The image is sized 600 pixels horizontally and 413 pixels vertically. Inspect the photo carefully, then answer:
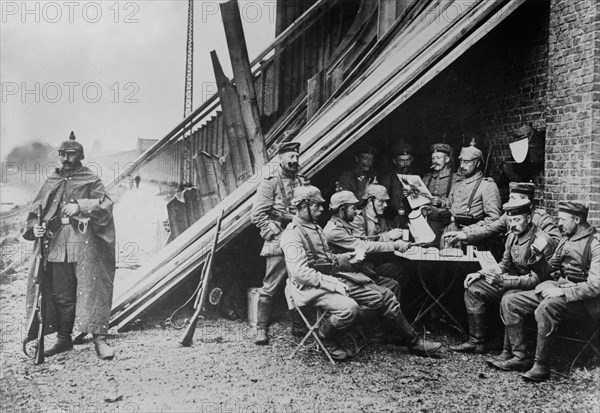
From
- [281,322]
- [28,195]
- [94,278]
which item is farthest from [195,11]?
[281,322]

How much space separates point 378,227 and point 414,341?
4.27 ft

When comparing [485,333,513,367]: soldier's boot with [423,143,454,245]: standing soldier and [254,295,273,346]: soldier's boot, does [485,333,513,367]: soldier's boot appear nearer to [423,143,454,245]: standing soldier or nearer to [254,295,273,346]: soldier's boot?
[423,143,454,245]: standing soldier

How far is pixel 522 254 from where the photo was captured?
16.9 ft

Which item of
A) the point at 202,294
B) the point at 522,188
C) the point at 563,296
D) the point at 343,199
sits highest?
the point at 522,188

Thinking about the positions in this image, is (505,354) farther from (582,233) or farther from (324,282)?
(324,282)

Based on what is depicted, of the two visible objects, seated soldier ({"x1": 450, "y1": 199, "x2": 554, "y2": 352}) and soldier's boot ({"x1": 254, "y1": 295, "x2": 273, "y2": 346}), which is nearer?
seated soldier ({"x1": 450, "y1": 199, "x2": 554, "y2": 352})

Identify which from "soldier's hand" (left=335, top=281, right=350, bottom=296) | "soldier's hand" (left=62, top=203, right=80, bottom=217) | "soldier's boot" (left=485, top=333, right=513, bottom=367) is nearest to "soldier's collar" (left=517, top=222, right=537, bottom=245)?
"soldier's boot" (left=485, top=333, right=513, bottom=367)

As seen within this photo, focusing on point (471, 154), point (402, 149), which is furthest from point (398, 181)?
point (471, 154)

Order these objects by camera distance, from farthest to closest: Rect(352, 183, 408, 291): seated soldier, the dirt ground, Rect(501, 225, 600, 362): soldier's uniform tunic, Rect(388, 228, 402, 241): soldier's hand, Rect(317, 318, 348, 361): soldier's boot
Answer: Rect(352, 183, 408, 291): seated soldier < Rect(388, 228, 402, 241): soldier's hand < Rect(317, 318, 348, 361): soldier's boot < Rect(501, 225, 600, 362): soldier's uniform tunic < the dirt ground

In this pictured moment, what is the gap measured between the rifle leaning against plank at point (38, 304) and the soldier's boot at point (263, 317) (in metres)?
1.95

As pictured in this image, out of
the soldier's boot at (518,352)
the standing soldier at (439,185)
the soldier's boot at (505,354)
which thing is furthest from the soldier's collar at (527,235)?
the standing soldier at (439,185)

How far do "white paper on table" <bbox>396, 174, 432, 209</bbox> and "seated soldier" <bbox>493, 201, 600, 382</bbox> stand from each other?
1446 mm

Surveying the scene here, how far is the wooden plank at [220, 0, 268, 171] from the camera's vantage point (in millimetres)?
7078

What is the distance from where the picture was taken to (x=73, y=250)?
504 centimetres
